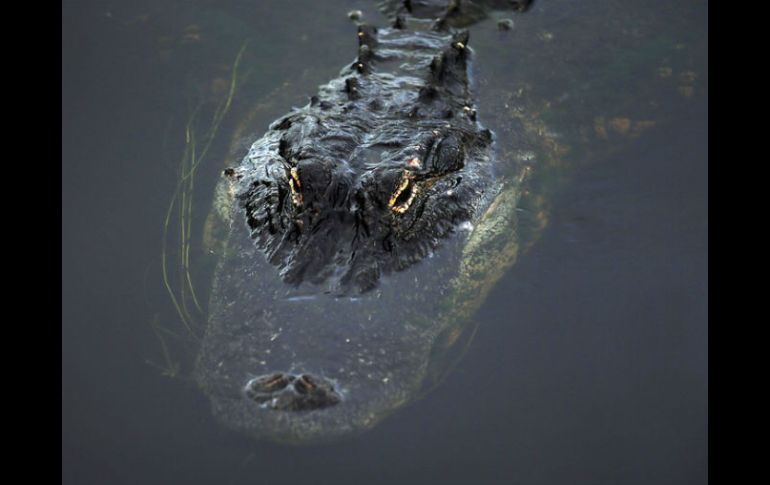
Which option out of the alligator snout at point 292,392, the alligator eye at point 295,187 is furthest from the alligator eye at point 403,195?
the alligator snout at point 292,392

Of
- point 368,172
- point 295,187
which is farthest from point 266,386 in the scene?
point 368,172

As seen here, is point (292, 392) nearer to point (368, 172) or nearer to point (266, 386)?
point (266, 386)

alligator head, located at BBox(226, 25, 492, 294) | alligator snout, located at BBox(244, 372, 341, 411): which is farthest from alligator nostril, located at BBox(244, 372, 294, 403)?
alligator head, located at BBox(226, 25, 492, 294)

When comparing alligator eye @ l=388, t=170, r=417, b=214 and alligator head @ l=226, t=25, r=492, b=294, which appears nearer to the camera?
alligator head @ l=226, t=25, r=492, b=294

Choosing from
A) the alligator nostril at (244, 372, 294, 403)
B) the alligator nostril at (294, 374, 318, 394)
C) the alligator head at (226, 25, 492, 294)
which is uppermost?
the alligator head at (226, 25, 492, 294)

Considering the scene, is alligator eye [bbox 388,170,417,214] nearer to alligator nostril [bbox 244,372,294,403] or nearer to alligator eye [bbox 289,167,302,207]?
alligator eye [bbox 289,167,302,207]

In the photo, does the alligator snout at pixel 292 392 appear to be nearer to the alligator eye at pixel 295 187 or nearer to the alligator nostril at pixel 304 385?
the alligator nostril at pixel 304 385

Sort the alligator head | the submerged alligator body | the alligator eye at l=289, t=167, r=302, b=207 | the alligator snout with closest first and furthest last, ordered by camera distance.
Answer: the alligator snout → the submerged alligator body → the alligator head → the alligator eye at l=289, t=167, r=302, b=207
